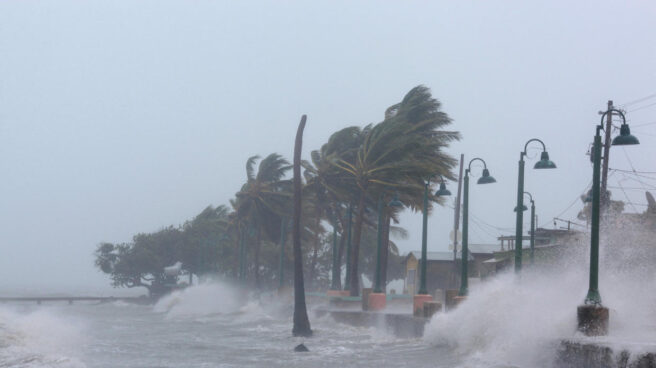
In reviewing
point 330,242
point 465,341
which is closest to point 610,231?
point 465,341

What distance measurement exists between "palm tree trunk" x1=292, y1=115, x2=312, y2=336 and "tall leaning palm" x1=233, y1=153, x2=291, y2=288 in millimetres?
26533

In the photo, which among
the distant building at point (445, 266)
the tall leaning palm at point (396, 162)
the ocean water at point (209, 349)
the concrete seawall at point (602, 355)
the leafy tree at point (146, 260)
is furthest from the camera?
the leafy tree at point (146, 260)

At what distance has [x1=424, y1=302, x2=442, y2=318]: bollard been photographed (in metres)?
23.7

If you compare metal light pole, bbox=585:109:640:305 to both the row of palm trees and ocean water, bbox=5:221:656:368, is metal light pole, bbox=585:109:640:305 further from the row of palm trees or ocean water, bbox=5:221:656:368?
the row of palm trees

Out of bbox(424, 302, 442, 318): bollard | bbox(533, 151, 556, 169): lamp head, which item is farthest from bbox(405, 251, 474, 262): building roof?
bbox(533, 151, 556, 169): lamp head

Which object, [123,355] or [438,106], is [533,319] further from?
[438,106]

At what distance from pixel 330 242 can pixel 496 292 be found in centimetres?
6662

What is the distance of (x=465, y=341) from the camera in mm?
18844

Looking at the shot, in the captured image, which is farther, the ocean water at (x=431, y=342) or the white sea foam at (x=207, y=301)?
the white sea foam at (x=207, y=301)

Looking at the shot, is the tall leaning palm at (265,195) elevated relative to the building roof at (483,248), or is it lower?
elevated

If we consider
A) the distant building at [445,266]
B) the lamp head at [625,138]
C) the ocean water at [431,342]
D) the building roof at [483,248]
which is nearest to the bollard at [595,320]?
the ocean water at [431,342]

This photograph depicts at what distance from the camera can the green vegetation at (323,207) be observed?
124 ft

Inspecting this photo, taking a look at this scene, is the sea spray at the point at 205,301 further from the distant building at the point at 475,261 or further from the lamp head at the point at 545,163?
the lamp head at the point at 545,163

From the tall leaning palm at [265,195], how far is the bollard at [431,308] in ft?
108
